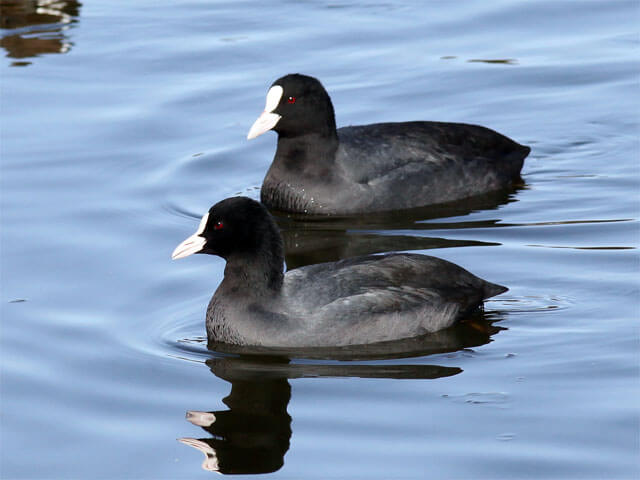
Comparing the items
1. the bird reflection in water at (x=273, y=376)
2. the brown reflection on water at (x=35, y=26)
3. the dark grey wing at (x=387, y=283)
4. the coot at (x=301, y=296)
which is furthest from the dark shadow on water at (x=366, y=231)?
the brown reflection on water at (x=35, y=26)

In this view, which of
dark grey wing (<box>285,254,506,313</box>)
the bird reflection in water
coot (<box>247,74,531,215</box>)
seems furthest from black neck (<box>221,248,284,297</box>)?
coot (<box>247,74,531,215</box>)

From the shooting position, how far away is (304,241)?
1119 cm

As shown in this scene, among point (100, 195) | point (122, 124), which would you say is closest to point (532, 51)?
point (122, 124)

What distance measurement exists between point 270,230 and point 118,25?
9.08 m

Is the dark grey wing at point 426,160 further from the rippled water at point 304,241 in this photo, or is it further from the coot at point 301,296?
the coot at point 301,296

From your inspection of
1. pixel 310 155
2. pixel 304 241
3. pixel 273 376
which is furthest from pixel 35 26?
pixel 273 376

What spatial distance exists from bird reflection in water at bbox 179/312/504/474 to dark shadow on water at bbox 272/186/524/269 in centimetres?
176

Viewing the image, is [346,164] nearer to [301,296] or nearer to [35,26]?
[301,296]

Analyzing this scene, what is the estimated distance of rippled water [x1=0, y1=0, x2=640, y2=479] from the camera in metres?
7.47

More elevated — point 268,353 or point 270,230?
point 270,230

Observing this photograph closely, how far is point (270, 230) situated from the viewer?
28.9ft

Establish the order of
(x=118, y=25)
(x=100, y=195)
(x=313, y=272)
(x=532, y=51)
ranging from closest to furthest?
(x=313, y=272)
(x=100, y=195)
(x=532, y=51)
(x=118, y=25)

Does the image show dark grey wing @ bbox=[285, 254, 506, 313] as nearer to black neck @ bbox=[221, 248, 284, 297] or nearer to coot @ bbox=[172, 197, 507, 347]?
coot @ bbox=[172, 197, 507, 347]

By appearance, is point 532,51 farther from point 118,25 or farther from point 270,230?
A: point 270,230
